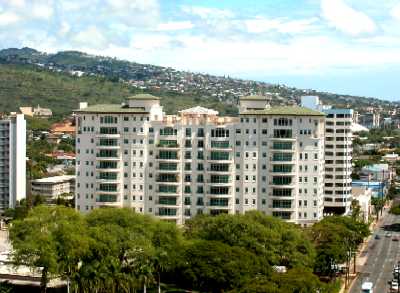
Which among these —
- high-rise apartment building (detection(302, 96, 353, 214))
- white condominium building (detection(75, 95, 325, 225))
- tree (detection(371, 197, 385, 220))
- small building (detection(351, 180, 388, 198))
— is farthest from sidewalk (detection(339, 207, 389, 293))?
small building (detection(351, 180, 388, 198))

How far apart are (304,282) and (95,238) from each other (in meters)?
20.9

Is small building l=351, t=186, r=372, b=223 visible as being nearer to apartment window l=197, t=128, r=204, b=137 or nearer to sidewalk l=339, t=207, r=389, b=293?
sidewalk l=339, t=207, r=389, b=293

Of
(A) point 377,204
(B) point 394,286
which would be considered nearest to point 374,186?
(A) point 377,204

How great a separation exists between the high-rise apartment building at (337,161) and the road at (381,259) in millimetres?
7443

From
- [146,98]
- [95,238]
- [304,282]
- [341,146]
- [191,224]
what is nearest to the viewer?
[304,282]

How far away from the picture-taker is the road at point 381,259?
8131 cm

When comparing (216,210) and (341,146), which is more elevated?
(341,146)

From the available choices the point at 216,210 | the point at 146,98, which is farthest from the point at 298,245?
the point at 146,98

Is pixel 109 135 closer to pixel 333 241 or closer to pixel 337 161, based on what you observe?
pixel 333 241

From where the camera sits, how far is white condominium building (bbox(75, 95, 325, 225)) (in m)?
93.5

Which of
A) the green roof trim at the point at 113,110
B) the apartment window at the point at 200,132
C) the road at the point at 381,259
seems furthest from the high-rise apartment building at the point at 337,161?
the green roof trim at the point at 113,110

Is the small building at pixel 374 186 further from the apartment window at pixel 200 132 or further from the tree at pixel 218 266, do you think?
the tree at pixel 218 266

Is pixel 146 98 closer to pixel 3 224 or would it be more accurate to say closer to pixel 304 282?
pixel 3 224

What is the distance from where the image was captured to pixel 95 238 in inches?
2739
